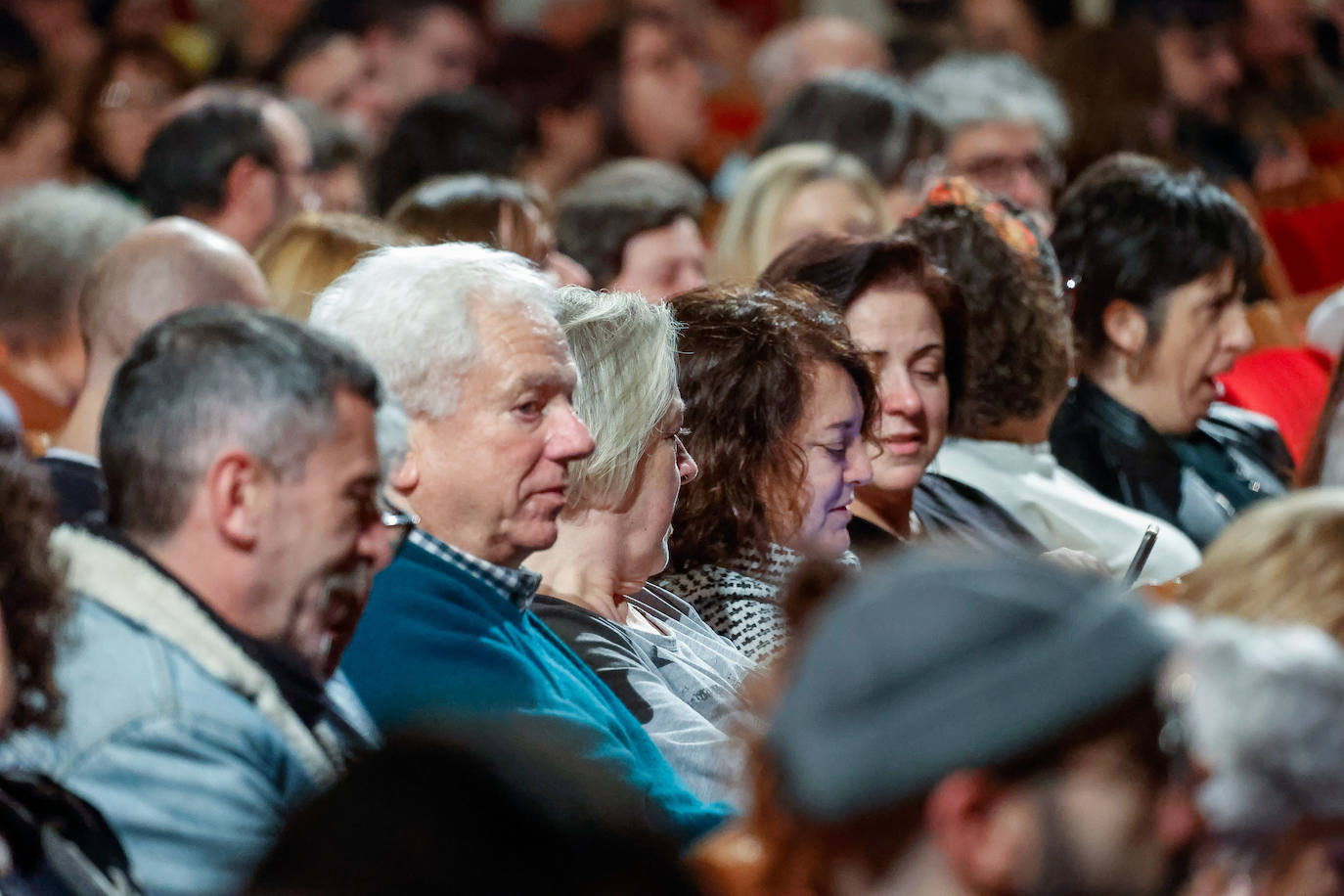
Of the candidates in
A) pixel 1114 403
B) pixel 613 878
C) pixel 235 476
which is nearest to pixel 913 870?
pixel 613 878

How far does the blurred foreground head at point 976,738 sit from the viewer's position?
3.90ft

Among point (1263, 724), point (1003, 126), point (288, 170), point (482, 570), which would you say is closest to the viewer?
point (1263, 724)

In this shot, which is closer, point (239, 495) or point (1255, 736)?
point (1255, 736)

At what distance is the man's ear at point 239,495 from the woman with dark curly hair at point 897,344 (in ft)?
5.22

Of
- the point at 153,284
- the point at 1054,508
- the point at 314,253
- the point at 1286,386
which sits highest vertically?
the point at 153,284

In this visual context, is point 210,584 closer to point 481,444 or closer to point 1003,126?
point 481,444

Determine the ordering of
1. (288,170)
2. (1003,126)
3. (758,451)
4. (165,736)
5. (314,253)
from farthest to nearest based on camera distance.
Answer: (1003,126) → (288,170) → (314,253) → (758,451) → (165,736)

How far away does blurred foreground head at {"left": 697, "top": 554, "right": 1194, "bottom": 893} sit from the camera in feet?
3.90

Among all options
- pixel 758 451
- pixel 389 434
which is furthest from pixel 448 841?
pixel 758 451

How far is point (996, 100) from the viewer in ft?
18.8

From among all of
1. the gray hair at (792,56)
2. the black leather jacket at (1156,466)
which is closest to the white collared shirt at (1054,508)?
the black leather jacket at (1156,466)

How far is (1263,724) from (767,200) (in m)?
3.53

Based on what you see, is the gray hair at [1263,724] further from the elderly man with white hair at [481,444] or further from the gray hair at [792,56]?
the gray hair at [792,56]

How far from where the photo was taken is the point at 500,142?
5586 mm
